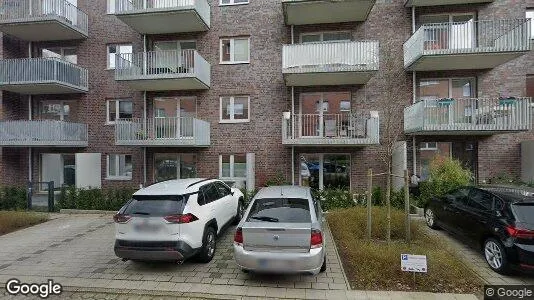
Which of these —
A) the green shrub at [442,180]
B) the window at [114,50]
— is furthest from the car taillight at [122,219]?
the window at [114,50]

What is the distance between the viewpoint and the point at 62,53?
49.6 ft

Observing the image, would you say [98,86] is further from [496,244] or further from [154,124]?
[496,244]

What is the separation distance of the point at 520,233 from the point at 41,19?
1766cm

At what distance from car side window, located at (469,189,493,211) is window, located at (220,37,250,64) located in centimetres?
991

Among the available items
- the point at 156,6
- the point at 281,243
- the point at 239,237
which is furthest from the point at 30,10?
the point at 281,243

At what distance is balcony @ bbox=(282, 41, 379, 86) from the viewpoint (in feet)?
36.9

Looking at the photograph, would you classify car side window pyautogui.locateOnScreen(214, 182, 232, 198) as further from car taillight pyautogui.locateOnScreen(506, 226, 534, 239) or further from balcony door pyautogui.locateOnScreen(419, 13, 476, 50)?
balcony door pyautogui.locateOnScreen(419, 13, 476, 50)

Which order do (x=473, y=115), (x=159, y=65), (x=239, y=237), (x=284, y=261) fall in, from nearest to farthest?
(x=284, y=261) < (x=239, y=237) < (x=473, y=115) < (x=159, y=65)

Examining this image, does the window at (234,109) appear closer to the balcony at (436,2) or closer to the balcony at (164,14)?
the balcony at (164,14)

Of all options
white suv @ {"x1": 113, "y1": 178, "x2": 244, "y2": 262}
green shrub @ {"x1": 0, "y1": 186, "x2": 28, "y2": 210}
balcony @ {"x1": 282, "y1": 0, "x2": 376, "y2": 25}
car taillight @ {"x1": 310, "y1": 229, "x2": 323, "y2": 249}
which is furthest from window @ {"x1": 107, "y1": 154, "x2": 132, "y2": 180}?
car taillight @ {"x1": 310, "y1": 229, "x2": 323, "y2": 249}

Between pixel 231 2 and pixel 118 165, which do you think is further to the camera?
pixel 118 165

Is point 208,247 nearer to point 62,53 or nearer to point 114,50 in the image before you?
point 114,50

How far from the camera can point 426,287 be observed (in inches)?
206

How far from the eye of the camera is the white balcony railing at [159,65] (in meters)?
12.4
